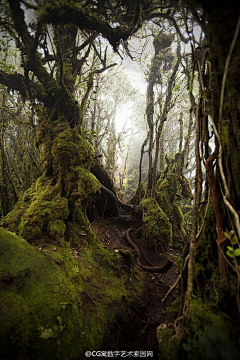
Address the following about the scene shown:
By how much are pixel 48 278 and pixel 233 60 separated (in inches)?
127

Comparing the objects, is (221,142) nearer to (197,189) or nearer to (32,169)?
(197,189)

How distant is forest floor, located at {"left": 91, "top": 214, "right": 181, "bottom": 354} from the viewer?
2373 mm

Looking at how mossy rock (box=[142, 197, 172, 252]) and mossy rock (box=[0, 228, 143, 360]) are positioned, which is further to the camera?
mossy rock (box=[142, 197, 172, 252])

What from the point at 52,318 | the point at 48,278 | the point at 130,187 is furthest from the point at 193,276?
the point at 130,187

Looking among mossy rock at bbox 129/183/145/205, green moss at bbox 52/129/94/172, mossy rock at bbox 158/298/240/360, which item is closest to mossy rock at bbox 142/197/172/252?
mossy rock at bbox 129/183/145/205

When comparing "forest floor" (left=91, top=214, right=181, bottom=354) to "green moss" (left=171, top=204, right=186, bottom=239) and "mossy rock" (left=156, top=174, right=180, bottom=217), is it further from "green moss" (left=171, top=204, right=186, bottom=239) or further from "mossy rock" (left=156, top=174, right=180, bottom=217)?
"mossy rock" (left=156, top=174, right=180, bottom=217)

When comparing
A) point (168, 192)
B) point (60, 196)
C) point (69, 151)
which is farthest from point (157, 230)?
point (69, 151)

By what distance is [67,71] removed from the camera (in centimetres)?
506

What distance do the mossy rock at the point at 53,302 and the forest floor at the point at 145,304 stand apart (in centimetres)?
17

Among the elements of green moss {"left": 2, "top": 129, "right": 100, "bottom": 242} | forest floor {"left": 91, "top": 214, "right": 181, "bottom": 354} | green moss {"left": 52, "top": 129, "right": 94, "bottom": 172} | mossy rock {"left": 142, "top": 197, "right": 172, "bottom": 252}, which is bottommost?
forest floor {"left": 91, "top": 214, "right": 181, "bottom": 354}

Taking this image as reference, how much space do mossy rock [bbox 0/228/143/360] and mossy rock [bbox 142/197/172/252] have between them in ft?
8.29

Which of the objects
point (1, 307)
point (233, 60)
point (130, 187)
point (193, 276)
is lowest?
point (1, 307)

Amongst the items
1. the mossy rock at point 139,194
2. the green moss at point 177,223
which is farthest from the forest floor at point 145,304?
the mossy rock at point 139,194

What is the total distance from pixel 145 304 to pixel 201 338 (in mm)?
2307
